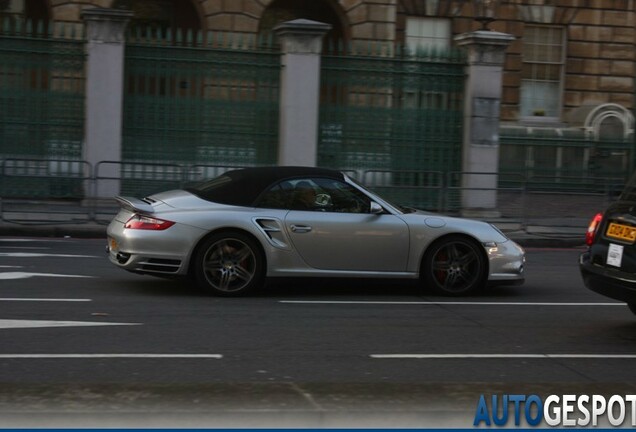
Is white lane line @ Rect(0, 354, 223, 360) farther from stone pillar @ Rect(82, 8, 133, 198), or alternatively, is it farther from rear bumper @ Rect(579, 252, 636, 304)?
stone pillar @ Rect(82, 8, 133, 198)

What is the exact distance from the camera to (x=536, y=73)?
95.3 feet

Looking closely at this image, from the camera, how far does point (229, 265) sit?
34.9ft

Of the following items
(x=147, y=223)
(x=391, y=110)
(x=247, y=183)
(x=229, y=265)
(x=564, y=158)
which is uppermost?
(x=391, y=110)

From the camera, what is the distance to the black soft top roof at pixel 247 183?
35.7 ft

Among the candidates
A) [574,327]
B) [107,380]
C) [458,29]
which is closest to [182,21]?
[458,29]

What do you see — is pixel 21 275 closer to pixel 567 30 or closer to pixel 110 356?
pixel 110 356

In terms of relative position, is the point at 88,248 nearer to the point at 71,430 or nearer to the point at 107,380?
the point at 107,380

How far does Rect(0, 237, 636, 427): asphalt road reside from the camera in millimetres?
5680

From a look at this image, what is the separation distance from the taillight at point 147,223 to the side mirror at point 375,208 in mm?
2085

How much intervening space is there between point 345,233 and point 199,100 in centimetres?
985

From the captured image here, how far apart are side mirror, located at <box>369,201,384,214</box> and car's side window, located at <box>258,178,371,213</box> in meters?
0.04

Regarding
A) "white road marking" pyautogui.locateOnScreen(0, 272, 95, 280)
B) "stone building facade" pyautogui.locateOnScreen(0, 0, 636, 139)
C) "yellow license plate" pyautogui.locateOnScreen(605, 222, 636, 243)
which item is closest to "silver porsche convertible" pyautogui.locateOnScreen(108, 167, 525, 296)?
"white road marking" pyautogui.locateOnScreen(0, 272, 95, 280)

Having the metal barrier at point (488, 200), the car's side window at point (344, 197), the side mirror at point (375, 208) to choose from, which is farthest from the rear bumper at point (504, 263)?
the metal barrier at point (488, 200)

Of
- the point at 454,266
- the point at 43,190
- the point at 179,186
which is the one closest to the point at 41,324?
the point at 454,266
